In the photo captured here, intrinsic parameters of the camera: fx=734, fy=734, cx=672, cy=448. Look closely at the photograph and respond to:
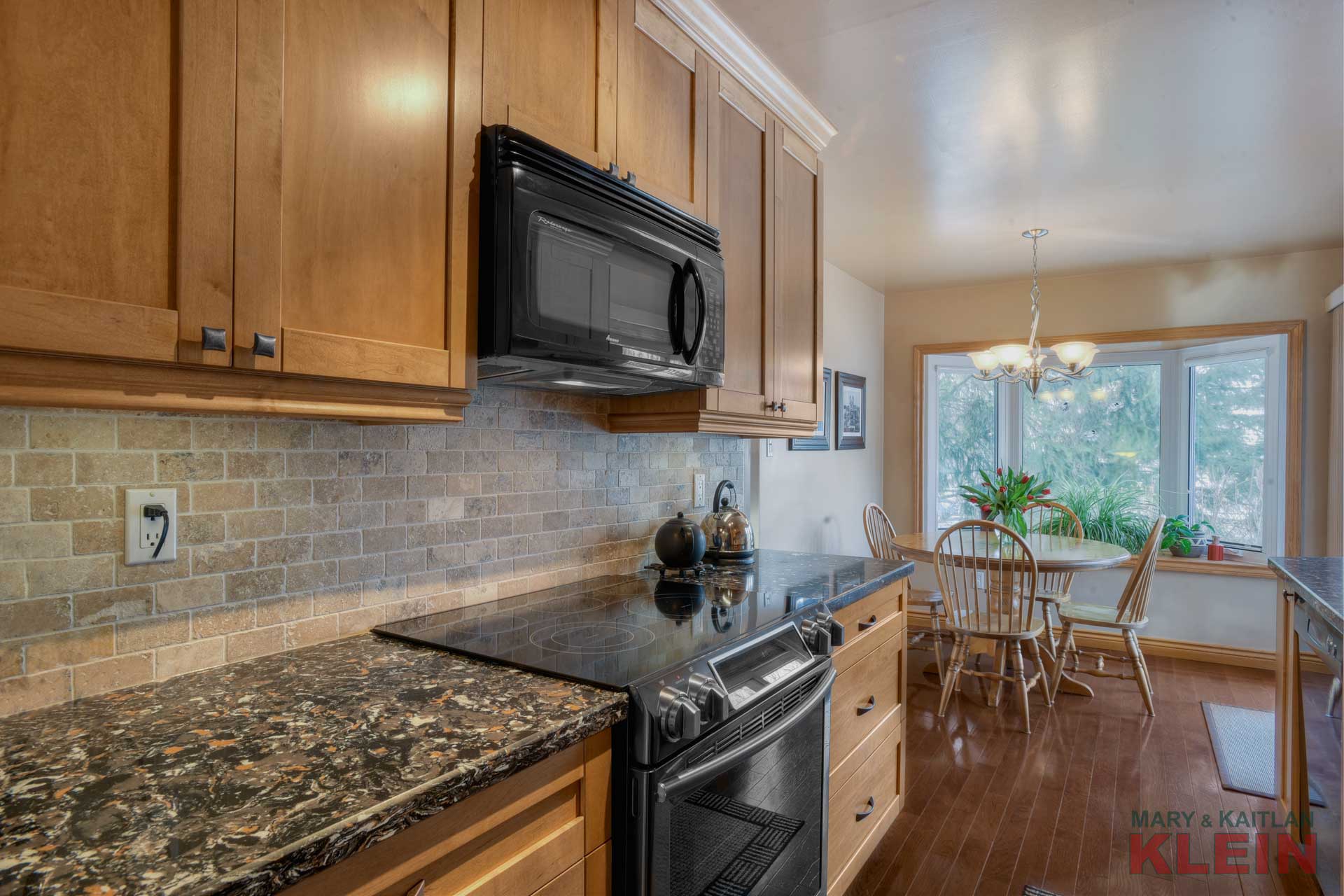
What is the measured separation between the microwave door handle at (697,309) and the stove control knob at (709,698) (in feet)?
2.62

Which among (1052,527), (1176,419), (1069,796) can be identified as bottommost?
(1069,796)

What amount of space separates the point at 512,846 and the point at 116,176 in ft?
3.25

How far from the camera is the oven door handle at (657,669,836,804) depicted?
46.7 inches

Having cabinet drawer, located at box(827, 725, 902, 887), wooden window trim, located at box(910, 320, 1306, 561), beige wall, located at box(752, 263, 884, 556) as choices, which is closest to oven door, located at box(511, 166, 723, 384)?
cabinet drawer, located at box(827, 725, 902, 887)

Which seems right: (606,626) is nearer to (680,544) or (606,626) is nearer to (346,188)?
(680,544)

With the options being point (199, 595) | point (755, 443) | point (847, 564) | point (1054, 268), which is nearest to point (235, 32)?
point (199, 595)

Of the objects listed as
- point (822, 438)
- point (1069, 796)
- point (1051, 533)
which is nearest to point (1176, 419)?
point (1051, 533)

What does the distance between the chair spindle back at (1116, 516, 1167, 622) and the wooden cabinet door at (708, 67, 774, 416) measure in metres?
2.46

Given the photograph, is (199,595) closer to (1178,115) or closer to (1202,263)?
(1178,115)

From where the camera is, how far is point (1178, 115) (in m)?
2.51

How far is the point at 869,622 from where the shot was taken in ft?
7.06

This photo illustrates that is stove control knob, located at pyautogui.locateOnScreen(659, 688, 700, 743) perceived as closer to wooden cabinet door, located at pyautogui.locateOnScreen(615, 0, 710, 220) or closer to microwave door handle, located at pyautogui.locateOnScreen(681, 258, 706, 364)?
microwave door handle, located at pyautogui.locateOnScreen(681, 258, 706, 364)

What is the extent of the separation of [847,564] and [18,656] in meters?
1.98

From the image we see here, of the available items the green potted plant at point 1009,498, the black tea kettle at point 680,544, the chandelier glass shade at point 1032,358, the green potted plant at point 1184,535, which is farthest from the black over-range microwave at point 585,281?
the green potted plant at point 1184,535
